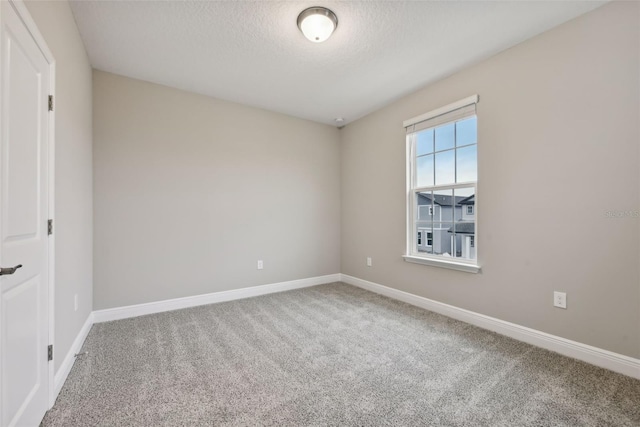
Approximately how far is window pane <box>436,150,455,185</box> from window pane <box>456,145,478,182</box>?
7 centimetres

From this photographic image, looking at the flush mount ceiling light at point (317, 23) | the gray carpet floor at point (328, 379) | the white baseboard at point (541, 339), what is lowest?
the gray carpet floor at point (328, 379)

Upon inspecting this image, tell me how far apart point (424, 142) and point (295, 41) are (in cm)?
186

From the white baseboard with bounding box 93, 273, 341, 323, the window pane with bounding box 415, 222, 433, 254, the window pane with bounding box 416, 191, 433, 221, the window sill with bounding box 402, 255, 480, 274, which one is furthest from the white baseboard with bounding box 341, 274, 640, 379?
the white baseboard with bounding box 93, 273, 341, 323

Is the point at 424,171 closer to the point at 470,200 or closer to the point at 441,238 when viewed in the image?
the point at 470,200

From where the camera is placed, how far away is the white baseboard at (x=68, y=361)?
1696mm

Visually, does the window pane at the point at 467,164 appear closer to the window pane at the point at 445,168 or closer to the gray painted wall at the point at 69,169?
the window pane at the point at 445,168

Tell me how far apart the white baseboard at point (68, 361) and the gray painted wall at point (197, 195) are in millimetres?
413

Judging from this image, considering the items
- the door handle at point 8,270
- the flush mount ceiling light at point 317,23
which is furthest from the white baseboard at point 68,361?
the flush mount ceiling light at point 317,23

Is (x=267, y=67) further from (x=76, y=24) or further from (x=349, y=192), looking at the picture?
(x=349, y=192)

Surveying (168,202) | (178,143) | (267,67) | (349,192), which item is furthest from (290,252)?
(267,67)

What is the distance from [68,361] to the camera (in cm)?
197

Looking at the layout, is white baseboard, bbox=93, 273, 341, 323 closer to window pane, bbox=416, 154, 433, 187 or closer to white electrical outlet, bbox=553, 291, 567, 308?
window pane, bbox=416, 154, 433, 187

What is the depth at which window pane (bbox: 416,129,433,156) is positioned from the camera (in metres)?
3.29

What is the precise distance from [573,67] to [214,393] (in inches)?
135
